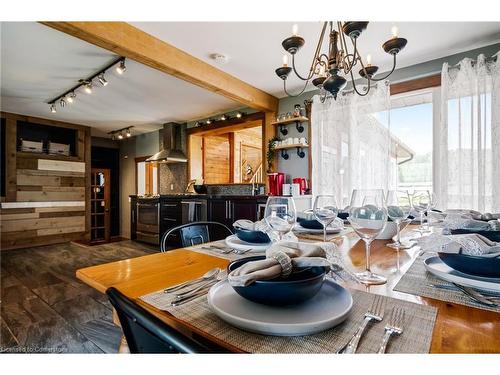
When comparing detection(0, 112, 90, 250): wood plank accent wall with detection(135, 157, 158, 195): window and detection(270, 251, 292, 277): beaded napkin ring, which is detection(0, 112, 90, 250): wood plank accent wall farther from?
detection(270, 251, 292, 277): beaded napkin ring

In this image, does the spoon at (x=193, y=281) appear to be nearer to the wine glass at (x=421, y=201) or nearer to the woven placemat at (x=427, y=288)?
the woven placemat at (x=427, y=288)

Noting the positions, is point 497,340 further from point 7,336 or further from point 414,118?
point 414,118

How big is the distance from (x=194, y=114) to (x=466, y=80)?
405 cm

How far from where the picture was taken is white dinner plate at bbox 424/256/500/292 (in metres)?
0.63

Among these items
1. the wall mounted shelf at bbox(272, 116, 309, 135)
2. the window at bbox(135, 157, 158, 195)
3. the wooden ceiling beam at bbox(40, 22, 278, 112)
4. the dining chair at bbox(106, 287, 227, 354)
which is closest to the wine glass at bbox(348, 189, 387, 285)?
the dining chair at bbox(106, 287, 227, 354)

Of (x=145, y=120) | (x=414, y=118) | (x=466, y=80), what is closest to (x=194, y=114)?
(x=145, y=120)

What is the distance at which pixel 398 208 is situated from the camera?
1.03m

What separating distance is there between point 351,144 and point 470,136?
3.79ft

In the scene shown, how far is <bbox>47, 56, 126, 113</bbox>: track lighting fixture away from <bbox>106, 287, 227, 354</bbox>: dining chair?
9.99 feet

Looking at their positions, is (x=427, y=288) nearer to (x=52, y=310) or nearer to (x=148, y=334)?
(x=148, y=334)

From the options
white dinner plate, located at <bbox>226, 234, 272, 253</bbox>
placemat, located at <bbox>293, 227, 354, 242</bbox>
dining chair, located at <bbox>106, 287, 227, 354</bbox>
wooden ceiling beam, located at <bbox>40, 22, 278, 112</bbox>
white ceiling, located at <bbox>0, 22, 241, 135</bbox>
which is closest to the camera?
dining chair, located at <bbox>106, 287, 227, 354</bbox>

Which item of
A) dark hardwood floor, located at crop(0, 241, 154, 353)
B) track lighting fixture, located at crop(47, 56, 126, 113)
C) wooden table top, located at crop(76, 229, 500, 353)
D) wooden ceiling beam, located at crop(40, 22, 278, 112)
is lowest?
dark hardwood floor, located at crop(0, 241, 154, 353)

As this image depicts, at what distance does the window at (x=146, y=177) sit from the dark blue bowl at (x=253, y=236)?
245 inches

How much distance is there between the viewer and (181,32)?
241 cm
